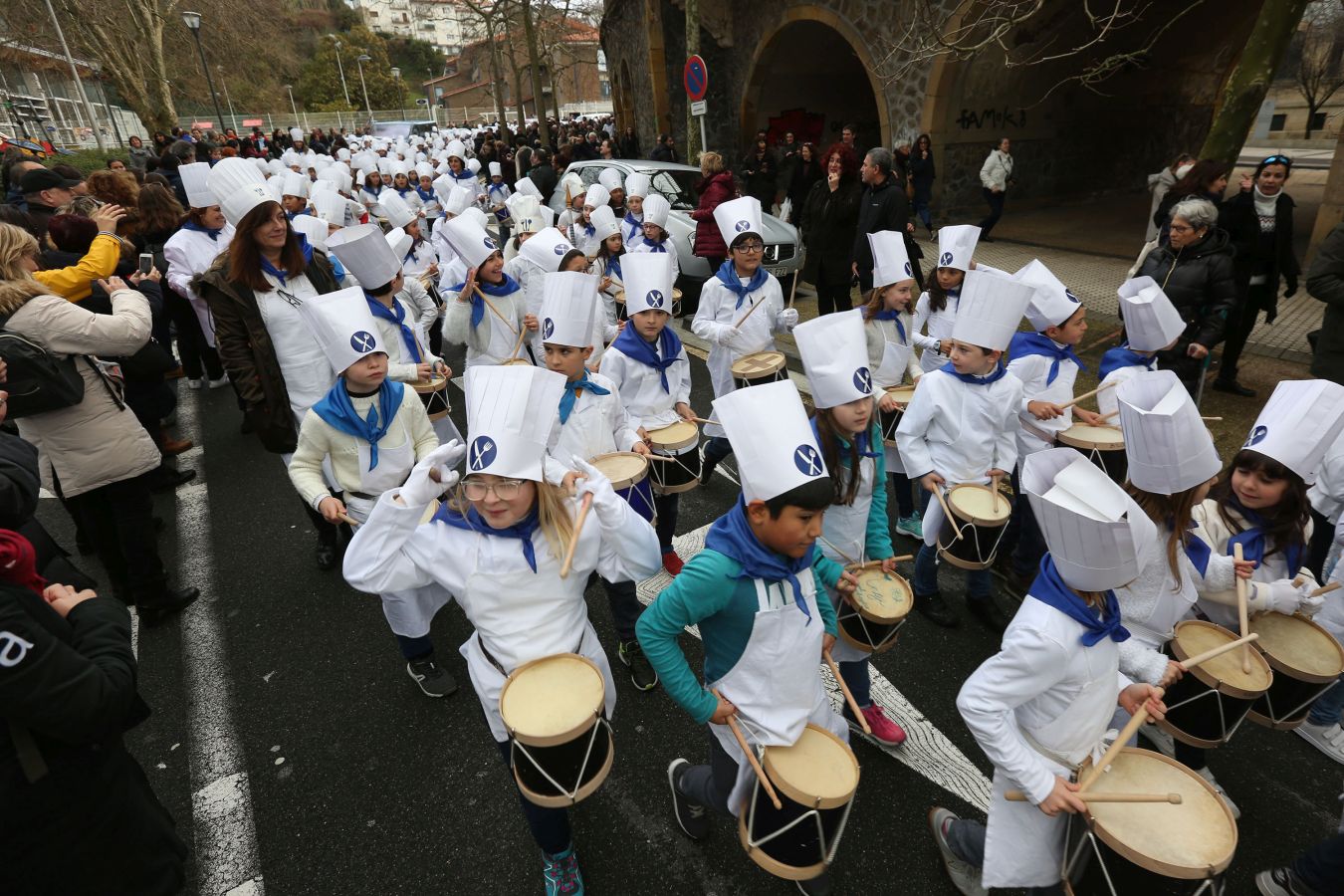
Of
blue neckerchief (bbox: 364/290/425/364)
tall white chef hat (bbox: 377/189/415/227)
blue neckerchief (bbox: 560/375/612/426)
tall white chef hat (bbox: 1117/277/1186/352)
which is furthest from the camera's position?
tall white chef hat (bbox: 377/189/415/227)

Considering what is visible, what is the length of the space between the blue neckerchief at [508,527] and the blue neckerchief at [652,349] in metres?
Answer: 2.01

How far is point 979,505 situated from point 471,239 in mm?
4118

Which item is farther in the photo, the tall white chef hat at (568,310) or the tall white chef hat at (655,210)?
the tall white chef hat at (655,210)

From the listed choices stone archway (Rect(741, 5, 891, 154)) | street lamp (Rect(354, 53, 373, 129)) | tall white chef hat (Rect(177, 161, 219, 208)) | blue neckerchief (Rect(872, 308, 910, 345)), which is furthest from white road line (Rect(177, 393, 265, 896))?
street lamp (Rect(354, 53, 373, 129))

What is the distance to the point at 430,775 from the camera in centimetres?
317

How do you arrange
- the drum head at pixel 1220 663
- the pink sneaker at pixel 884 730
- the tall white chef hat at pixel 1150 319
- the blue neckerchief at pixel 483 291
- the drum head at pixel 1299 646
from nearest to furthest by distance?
the drum head at pixel 1220 663 → the drum head at pixel 1299 646 → the pink sneaker at pixel 884 730 → the tall white chef hat at pixel 1150 319 → the blue neckerchief at pixel 483 291

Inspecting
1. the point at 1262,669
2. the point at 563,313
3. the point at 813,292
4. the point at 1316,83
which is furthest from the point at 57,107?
the point at 1316,83

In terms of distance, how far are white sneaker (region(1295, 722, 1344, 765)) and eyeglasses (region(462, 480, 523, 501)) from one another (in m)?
3.81

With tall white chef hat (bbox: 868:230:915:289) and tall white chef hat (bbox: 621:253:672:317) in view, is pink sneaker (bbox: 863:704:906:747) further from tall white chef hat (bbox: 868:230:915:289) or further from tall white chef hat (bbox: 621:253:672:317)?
tall white chef hat (bbox: 868:230:915:289)

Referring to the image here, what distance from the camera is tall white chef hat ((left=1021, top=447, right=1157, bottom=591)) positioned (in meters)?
1.91

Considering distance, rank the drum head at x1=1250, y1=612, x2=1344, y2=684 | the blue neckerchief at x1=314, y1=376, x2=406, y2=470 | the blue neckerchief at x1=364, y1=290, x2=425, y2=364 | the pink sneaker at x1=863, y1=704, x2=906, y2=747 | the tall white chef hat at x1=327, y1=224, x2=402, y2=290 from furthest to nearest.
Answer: the blue neckerchief at x1=364, y1=290, x2=425, y2=364 → the tall white chef hat at x1=327, y1=224, x2=402, y2=290 → the blue neckerchief at x1=314, y1=376, x2=406, y2=470 → the pink sneaker at x1=863, y1=704, x2=906, y2=747 → the drum head at x1=1250, y1=612, x2=1344, y2=684

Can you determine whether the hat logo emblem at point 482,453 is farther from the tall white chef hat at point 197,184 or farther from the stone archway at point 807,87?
the stone archway at point 807,87

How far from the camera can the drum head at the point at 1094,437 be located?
3758 mm

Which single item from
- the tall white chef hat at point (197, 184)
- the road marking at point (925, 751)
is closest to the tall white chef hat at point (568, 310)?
the road marking at point (925, 751)
